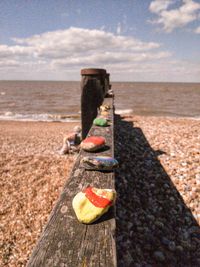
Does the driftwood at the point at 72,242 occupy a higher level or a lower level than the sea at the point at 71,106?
higher

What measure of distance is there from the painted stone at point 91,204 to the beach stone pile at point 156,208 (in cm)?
165

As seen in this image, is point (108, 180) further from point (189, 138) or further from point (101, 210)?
point (189, 138)

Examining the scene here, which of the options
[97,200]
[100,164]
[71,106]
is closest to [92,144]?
[100,164]

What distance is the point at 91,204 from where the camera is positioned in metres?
1.75

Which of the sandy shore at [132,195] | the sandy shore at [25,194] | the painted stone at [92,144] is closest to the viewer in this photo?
the painted stone at [92,144]

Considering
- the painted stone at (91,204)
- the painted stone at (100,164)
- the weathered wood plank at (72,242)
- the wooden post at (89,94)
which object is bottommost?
the weathered wood plank at (72,242)

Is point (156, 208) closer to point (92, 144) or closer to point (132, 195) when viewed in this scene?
point (132, 195)

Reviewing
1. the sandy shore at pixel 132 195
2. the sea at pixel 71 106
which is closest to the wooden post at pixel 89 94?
the sandy shore at pixel 132 195

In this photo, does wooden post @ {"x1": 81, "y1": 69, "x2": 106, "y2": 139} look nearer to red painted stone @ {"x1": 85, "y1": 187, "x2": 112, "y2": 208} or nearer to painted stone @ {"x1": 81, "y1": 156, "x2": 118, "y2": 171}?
painted stone @ {"x1": 81, "y1": 156, "x2": 118, "y2": 171}

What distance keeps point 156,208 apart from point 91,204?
2.73m

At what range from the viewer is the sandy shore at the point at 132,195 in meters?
3.33

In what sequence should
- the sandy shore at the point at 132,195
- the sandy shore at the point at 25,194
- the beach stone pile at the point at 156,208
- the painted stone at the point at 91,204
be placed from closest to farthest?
the painted stone at the point at 91,204 < the beach stone pile at the point at 156,208 < the sandy shore at the point at 132,195 < the sandy shore at the point at 25,194

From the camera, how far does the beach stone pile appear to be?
3188 mm

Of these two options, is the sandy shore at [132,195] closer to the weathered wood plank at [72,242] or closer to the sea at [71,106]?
the weathered wood plank at [72,242]
